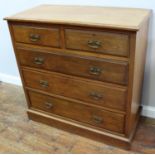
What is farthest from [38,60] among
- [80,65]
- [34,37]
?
[80,65]

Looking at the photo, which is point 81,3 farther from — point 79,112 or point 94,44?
point 79,112

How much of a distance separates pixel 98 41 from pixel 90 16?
0.22 meters

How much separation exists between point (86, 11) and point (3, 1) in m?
1.05

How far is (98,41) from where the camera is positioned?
1.33 meters

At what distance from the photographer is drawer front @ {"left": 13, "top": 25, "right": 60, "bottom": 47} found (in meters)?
1.46

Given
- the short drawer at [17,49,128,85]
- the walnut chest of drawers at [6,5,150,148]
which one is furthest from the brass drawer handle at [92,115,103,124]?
the short drawer at [17,49,128,85]

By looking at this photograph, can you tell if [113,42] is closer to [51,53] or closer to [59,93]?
[51,53]

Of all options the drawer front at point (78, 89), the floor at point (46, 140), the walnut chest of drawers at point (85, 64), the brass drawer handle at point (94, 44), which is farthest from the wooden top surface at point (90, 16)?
the floor at point (46, 140)

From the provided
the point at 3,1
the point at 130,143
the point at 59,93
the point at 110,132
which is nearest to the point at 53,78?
the point at 59,93

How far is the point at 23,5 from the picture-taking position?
2062 mm

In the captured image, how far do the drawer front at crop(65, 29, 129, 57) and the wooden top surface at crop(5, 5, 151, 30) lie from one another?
0.20ft

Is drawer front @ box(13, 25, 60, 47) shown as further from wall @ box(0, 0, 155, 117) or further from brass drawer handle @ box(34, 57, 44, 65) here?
wall @ box(0, 0, 155, 117)

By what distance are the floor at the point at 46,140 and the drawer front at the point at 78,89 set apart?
0.39m

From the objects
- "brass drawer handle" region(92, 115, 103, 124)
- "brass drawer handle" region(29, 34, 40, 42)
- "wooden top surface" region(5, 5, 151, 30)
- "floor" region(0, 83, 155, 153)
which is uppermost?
"wooden top surface" region(5, 5, 151, 30)
